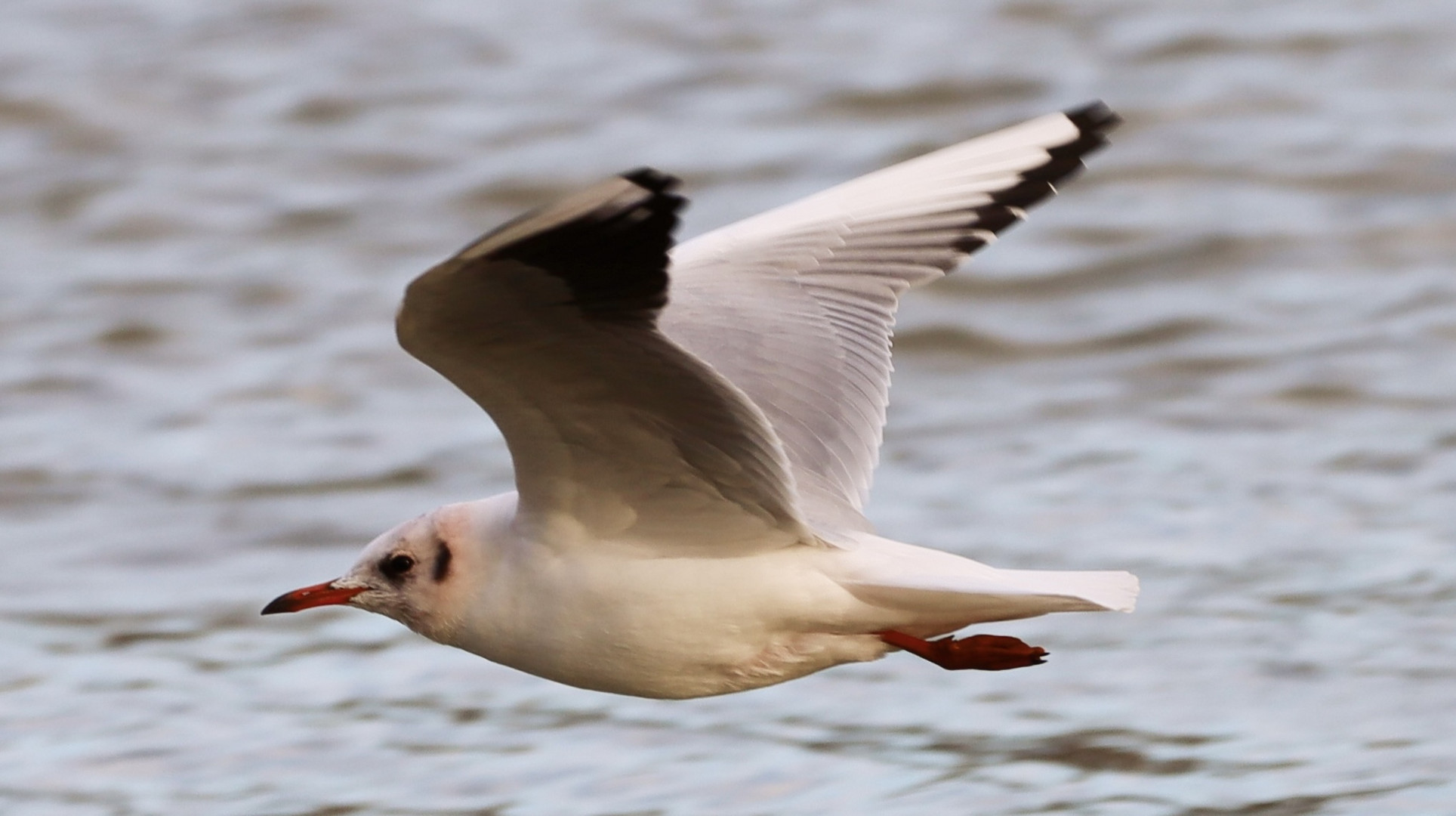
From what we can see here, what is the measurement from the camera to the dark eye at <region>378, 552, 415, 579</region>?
4.30 m

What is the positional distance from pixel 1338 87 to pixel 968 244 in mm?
7334

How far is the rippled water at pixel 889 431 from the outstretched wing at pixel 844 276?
1.33 m

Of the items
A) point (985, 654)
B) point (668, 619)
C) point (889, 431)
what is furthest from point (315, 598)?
point (889, 431)

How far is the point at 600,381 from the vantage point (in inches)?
145

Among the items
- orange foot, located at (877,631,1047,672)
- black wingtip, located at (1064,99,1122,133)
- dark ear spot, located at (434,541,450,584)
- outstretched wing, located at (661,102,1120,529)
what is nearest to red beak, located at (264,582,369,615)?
dark ear spot, located at (434,541,450,584)

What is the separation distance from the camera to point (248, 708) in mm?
6516

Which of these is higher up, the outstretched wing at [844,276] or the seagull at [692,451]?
the outstretched wing at [844,276]

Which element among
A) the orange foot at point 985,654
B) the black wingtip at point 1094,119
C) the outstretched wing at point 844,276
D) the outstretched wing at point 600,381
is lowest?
the orange foot at point 985,654

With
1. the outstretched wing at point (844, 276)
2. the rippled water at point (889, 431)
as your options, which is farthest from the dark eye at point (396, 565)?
the rippled water at point (889, 431)

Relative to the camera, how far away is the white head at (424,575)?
13.8ft

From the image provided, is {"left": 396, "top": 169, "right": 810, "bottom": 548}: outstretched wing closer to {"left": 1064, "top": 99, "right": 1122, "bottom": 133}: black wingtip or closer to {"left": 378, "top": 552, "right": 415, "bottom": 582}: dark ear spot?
{"left": 378, "top": 552, "right": 415, "bottom": 582}: dark ear spot

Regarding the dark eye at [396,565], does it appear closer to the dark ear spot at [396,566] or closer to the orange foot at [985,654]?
the dark ear spot at [396,566]

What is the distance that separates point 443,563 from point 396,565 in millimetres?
122

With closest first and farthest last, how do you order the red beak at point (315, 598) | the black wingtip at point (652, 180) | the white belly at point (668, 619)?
the black wingtip at point (652, 180)
the white belly at point (668, 619)
the red beak at point (315, 598)
